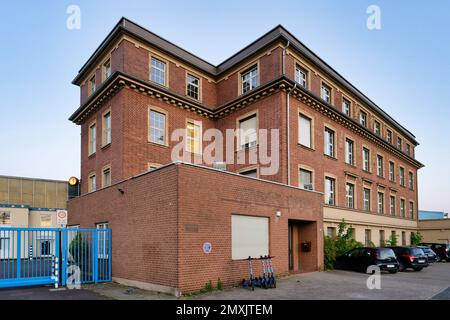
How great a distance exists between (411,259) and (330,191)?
20.8 feet

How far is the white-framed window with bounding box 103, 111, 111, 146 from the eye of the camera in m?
21.8

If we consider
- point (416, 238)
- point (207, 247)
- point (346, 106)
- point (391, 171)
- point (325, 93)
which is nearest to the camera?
point (207, 247)

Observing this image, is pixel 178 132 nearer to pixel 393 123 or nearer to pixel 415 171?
pixel 393 123

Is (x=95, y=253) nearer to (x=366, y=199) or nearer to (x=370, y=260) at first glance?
(x=370, y=260)

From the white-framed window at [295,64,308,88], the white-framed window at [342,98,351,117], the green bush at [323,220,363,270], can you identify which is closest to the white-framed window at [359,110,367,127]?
the white-framed window at [342,98,351,117]

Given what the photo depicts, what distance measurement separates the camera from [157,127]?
21578mm

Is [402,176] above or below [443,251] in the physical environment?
above

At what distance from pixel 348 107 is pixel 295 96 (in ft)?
29.1

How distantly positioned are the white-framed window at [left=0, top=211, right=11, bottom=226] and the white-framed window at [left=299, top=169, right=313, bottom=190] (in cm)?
2543

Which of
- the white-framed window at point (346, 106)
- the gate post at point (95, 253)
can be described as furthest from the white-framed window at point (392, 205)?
the gate post at point (95, 253)

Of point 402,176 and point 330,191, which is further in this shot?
point 402,176

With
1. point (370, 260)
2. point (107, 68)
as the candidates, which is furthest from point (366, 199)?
point (107, 68)

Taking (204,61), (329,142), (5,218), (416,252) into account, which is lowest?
(416,252)
